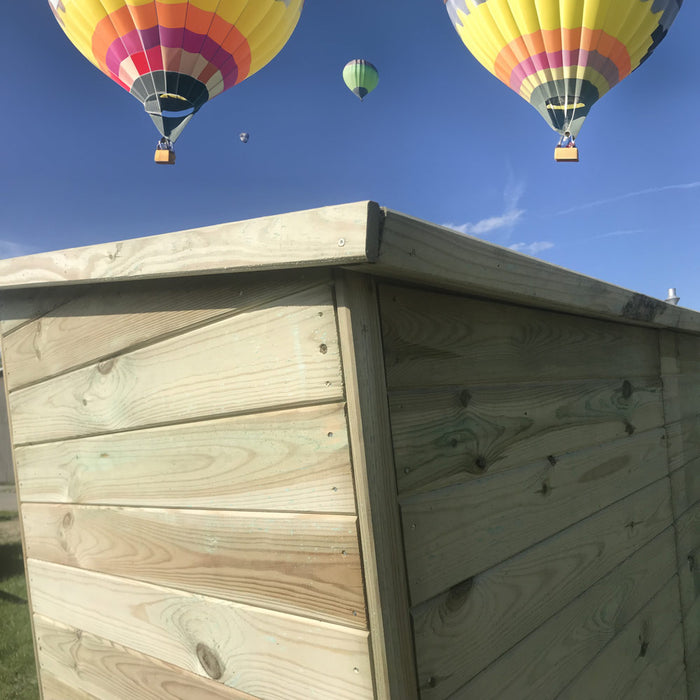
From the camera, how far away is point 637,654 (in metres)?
1.78

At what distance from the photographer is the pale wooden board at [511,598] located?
1.05 metres

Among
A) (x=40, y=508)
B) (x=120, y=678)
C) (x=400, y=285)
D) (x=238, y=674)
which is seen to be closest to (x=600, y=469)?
(x=400, y=285)

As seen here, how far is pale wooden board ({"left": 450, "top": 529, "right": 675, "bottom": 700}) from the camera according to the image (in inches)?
47.6

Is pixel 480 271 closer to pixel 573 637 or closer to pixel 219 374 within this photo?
pixel 219 374

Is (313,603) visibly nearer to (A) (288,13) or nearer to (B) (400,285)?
(B) (400,285)

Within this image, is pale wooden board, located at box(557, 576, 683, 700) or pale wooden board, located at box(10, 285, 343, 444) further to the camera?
pale wooden board, located at box(557, 576, 683, 700)

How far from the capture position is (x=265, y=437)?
1.12 meters

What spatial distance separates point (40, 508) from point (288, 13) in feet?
34.6

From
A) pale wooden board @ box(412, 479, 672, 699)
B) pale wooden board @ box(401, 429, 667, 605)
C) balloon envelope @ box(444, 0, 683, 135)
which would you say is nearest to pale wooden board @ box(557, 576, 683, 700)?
pale wooden board @ box(412, 479, 672, 699)

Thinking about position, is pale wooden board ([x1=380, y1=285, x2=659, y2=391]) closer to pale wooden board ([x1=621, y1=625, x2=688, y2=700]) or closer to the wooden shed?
the wooden shed

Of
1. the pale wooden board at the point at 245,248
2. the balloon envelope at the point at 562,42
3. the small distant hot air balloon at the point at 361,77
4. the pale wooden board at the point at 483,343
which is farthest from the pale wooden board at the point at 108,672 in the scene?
the small distant hot air balloon at the point at 361,77

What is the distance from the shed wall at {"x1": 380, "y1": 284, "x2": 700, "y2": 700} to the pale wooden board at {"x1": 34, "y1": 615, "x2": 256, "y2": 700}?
49 centimetres

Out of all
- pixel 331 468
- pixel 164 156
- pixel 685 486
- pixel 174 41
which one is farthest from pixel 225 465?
pixel 164 156

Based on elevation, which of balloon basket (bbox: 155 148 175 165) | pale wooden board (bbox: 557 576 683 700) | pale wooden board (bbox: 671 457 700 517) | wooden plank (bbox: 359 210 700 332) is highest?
balloon basket (bbox: 155 148 175 165)
